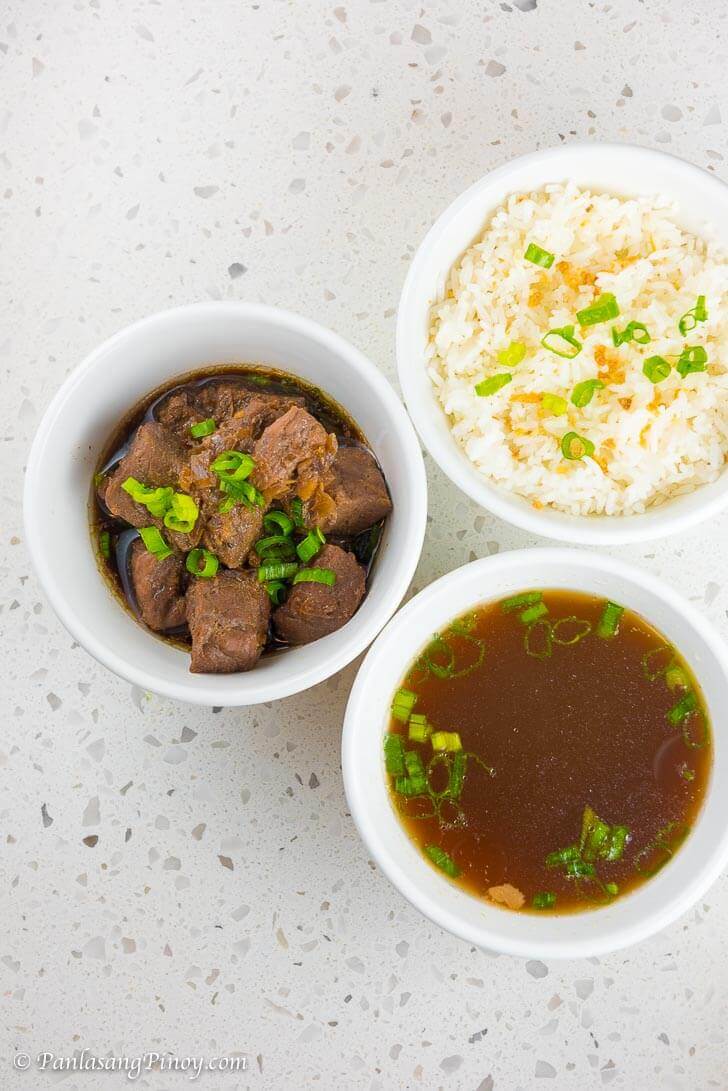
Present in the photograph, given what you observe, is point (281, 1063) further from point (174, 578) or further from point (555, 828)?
point (174, 578)

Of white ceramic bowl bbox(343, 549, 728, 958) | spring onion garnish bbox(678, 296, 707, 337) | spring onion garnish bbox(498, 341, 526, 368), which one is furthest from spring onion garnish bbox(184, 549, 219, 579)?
spring onion garnish bbox(678, 296, 707, 337)

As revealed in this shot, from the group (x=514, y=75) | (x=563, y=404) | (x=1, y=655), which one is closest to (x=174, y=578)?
(x=1, y=655)

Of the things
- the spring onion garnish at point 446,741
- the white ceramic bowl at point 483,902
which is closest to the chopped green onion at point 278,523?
the white ceramic bowl at point 483,902

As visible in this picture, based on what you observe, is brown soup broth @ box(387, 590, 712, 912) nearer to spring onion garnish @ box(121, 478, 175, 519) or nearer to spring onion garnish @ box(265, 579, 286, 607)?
spring onion garnish @ box(265, 579, 286, 607)

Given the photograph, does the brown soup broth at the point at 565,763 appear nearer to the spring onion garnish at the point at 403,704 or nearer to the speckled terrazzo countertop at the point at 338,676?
the spring onion garnish at the point at 403,704

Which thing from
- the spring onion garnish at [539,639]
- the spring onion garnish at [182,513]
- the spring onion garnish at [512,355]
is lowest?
the spring onion garnish at [539,639]

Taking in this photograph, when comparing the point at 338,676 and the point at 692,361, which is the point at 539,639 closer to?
the point at 338,676

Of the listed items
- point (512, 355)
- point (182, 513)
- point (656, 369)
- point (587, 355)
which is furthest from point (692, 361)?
point (182, 513)
